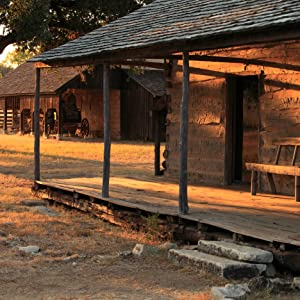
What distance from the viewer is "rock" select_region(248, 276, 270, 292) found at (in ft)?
22.4

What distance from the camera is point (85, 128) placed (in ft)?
128

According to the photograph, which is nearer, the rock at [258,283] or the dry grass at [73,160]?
the rock at [258,283]

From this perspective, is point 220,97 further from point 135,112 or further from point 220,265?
point 135,112

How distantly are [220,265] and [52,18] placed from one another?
632 inches

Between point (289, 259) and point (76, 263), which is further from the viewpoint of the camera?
point (76, 263)

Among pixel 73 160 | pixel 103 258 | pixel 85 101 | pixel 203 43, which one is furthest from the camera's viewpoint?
pixel 85 101

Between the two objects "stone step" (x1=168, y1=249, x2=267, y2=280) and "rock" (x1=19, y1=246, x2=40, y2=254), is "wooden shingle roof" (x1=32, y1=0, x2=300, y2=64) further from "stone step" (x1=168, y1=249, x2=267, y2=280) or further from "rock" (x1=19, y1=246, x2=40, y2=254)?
"rock" (x1=19, y1=246, x2=40, y2=254)

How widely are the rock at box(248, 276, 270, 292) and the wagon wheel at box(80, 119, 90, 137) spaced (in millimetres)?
32249

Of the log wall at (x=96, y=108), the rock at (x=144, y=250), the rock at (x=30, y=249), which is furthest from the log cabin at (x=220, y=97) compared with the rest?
the log wall at (x=96, y=108)

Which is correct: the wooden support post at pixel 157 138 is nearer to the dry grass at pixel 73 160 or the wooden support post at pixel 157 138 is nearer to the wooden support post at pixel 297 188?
the dry grass at pixel 73 160

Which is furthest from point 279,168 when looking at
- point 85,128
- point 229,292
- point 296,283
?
point 85,128

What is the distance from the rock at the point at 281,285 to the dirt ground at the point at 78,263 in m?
0.19

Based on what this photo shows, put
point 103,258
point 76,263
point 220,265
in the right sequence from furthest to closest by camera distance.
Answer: point 103,258 < point 76,263 < point 220,265

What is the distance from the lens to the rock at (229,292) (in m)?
6.30
